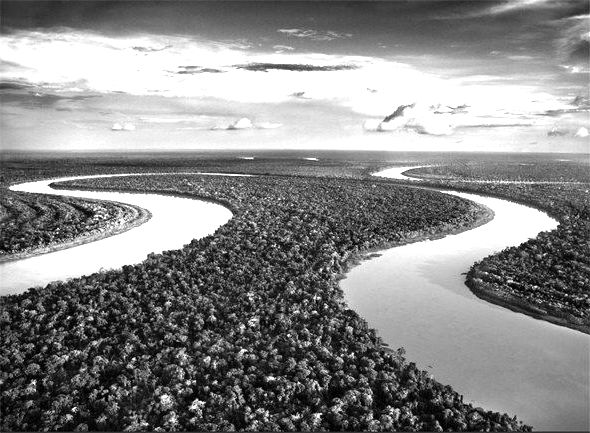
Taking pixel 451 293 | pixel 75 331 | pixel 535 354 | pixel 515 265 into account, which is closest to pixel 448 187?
pixel 515 265

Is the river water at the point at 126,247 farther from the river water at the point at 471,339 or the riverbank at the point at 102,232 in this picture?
the river water at the point at 471,339

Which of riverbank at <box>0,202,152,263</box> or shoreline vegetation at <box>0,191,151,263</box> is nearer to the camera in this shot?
riverbank at <box>0,202,152,263</box>

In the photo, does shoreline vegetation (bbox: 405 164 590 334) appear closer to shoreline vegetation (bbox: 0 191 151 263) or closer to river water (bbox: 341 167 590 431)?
river water (bbox: 341 167 590 431)

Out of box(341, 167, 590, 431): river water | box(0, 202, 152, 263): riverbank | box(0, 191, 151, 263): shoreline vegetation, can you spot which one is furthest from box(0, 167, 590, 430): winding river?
box(0, 191, 151, 263): shoreline vegetation

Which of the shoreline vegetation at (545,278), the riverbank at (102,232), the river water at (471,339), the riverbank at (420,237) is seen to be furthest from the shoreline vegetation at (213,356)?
the riverbank at (102,232)

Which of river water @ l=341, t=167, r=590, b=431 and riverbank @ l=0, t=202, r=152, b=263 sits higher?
riverbank @ l=0, t=202, r=152, b=263

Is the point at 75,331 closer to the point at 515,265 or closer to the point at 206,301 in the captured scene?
the point at 206,301
